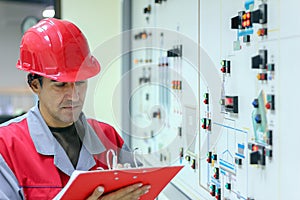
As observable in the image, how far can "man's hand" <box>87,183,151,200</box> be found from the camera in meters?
1.17

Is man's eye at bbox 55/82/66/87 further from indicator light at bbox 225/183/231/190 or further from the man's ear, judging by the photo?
indicator light at bbox 225/183/231/190

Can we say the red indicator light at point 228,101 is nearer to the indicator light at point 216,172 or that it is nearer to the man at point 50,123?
the indicator light at point 216,172

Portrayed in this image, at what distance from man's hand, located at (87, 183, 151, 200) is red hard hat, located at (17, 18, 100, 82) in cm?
42

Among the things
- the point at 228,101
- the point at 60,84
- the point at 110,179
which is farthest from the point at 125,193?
the point at 228,101

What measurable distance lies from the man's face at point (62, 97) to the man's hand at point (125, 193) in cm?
35

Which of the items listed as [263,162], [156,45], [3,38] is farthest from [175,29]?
[3,38]

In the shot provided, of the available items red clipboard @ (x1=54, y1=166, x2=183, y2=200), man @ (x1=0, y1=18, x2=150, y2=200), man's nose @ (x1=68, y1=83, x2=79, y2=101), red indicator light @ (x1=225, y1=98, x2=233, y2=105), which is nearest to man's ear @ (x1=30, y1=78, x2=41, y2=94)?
man @ (x1=0, y1=18, x2=150, y2=200)

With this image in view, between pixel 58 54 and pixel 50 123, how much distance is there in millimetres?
287

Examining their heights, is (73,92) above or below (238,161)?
above

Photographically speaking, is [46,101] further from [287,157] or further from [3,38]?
[3,38]

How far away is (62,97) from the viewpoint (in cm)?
138

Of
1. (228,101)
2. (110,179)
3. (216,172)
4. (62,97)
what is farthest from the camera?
(216,172)

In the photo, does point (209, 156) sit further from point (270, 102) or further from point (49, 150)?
point (49, 150)

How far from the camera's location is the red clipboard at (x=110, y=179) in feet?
3.58
